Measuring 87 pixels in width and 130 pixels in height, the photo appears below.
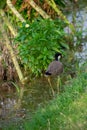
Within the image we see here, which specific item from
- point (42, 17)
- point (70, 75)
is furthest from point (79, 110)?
point (42, 17)

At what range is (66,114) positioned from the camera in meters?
6.32

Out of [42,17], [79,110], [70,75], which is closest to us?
[79,110]

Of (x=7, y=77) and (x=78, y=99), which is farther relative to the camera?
(x=7, y=77)

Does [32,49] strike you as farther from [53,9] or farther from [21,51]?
[53,9]

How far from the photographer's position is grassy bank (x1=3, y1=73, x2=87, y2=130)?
5.96 metres

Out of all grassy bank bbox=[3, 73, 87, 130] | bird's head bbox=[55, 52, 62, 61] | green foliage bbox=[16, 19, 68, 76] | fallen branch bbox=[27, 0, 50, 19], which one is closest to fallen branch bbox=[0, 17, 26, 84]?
green foliage bbox=[16, 19, 68, 76]

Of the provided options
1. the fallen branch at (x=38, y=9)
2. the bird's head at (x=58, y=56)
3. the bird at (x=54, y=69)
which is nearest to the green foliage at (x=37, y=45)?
the bird's head at (x=58, y=56)

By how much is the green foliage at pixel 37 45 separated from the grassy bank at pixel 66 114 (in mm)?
2334

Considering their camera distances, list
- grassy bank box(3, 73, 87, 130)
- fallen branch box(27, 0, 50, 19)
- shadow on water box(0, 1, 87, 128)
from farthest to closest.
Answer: fallen branch box(27, 0, 50, 19), shadow on water box(0, 1, 87, 128), grassy bank box(3, 73, 87, 130)

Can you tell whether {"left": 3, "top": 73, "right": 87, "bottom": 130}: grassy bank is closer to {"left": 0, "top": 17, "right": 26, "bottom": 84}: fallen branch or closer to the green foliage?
the green foliage

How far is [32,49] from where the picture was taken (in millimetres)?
9531

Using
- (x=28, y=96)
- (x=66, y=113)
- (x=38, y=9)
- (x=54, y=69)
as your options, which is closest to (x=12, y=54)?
(x=28, y=96)

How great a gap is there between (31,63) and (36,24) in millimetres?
873

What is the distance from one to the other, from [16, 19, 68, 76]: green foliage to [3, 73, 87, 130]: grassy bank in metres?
2.33
